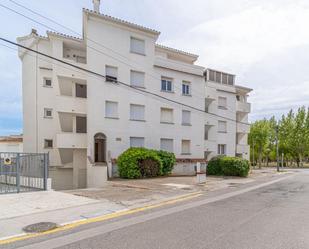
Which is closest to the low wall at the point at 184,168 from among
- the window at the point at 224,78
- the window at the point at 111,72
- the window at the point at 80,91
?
the window at the point at 111,72

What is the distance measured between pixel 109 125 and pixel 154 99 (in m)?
5.26

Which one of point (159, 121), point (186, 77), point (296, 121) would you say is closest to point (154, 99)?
point (159, 121)

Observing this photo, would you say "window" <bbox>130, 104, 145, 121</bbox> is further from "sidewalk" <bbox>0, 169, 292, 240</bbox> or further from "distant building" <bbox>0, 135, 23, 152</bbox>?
"distant building" <bbox>0, 135, 23, 152</bbox>

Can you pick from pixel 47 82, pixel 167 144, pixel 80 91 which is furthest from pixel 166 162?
pixel 47 82

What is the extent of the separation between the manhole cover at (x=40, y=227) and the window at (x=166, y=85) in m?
20.7

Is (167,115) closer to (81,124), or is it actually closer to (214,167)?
(214,167)

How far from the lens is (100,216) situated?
7949mm

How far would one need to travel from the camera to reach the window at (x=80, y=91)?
2405 centimetres

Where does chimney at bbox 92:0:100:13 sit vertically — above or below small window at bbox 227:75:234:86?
above

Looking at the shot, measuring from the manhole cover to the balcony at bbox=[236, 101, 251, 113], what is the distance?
31.6 metres

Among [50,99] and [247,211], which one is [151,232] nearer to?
[247,211]

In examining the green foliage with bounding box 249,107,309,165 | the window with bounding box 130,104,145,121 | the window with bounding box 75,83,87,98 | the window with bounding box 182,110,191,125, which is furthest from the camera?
the green foliage with bounding box 249,107,309,165

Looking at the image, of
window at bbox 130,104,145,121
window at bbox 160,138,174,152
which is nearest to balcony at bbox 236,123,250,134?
window at bbox 160,138,174,152

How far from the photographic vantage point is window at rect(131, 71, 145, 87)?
24.9m
